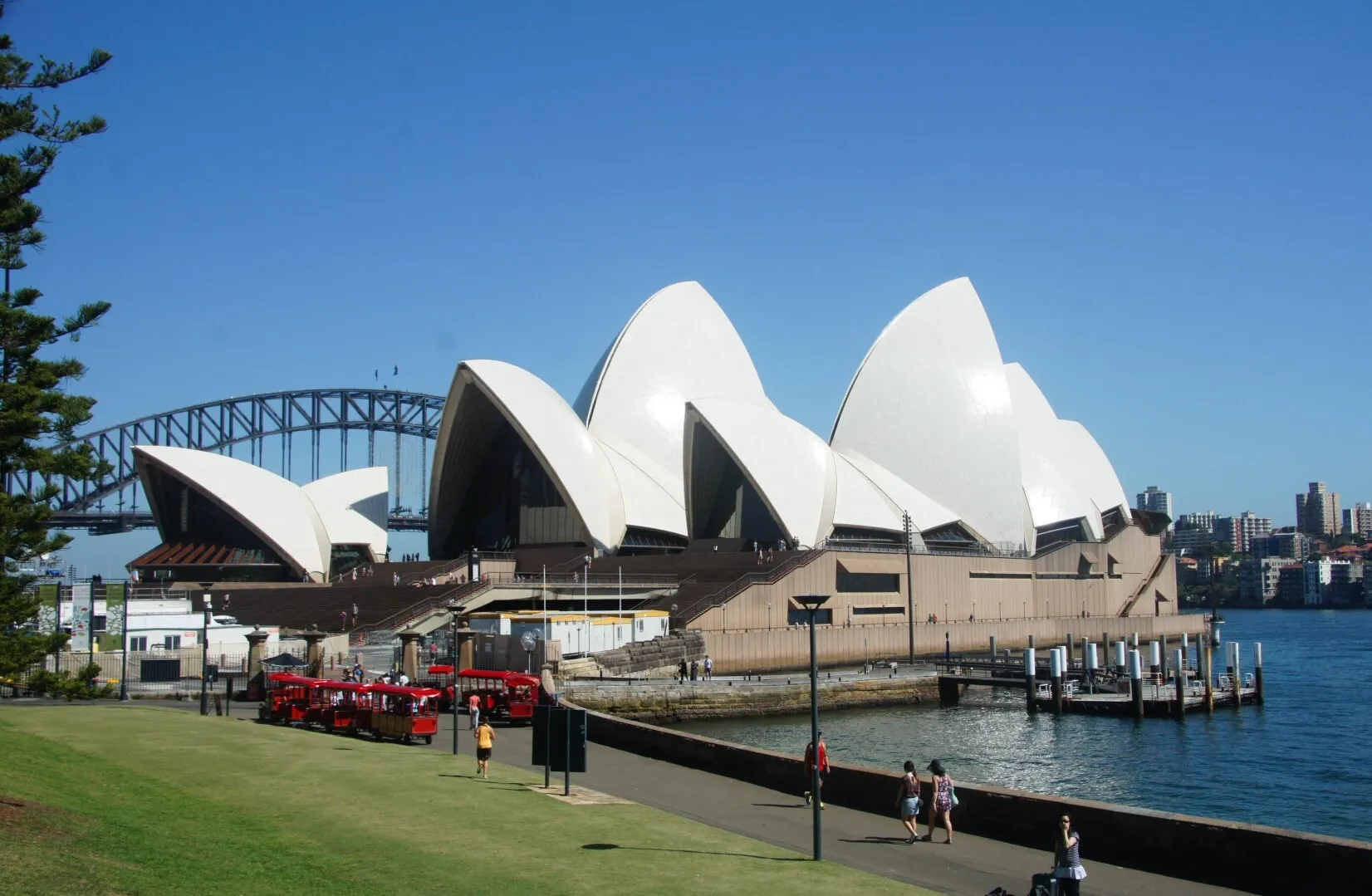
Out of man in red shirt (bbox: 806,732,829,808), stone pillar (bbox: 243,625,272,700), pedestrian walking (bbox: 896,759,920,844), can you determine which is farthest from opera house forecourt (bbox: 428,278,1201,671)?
pedestrian walking (bbox: 896,759,920,844)

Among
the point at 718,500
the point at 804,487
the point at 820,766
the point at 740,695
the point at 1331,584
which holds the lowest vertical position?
the point at 1331,584

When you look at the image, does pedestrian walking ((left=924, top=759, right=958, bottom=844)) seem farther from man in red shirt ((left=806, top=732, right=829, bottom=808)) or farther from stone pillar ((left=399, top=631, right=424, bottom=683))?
stone pillar ((left=399, top=631, right=424, bottom=683))

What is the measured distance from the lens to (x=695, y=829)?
46.1ft

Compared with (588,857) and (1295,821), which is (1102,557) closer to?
(1295,821)

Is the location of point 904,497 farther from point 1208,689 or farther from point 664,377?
point 1208,689

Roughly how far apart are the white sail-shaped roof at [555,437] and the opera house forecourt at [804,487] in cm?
12

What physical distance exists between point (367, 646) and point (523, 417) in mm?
17517

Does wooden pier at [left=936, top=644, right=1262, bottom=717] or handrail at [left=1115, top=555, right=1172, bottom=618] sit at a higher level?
handrail at [left=1115, top=555, right=1172, bottom=618]

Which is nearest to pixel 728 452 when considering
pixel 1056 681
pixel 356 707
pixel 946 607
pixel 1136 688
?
pixel 946 607

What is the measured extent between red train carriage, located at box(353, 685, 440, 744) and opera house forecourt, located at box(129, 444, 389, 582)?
39.8 m

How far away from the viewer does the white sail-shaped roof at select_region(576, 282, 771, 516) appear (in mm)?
64625

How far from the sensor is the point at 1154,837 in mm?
13039

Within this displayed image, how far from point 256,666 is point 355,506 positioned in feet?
133

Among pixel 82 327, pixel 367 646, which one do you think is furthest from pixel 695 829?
pixel 367 646
